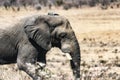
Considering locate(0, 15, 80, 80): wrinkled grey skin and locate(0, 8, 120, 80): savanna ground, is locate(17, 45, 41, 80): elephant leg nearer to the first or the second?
locate(0, 15, 80, 80): wrinkled grey skin

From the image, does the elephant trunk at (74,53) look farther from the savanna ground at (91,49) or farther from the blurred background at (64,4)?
the blurred background at (64,4)

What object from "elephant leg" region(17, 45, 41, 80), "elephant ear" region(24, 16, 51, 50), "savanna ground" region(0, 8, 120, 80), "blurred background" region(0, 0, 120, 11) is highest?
"elephant ear" region(24, 16, 51, 50)

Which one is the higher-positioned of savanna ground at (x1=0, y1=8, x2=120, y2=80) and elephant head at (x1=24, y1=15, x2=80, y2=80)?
elephant head at (x1=24, y1=15, x2=80, y2=80)

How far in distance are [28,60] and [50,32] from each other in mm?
631

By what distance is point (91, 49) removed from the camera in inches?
884

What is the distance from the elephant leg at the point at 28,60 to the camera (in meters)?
11.2

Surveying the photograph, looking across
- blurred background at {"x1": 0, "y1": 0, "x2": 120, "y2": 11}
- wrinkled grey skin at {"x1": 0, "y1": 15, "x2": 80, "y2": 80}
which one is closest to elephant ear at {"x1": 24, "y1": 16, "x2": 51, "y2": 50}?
wrinkled grey skin at {"x1": 0, "y1": 15, "x2": 80, "y2": 80}

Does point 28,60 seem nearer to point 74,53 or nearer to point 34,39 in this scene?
point 34,39

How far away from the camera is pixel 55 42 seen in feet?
37.9

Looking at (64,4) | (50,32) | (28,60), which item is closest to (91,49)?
(50,32)

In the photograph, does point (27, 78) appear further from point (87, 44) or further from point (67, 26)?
point (87, 44)

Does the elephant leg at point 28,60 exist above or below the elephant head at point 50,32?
below

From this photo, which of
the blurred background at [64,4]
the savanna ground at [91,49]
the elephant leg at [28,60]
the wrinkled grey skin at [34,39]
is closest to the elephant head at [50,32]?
the wrinkled grey skin at [34,39]

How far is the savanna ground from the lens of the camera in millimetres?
12523
